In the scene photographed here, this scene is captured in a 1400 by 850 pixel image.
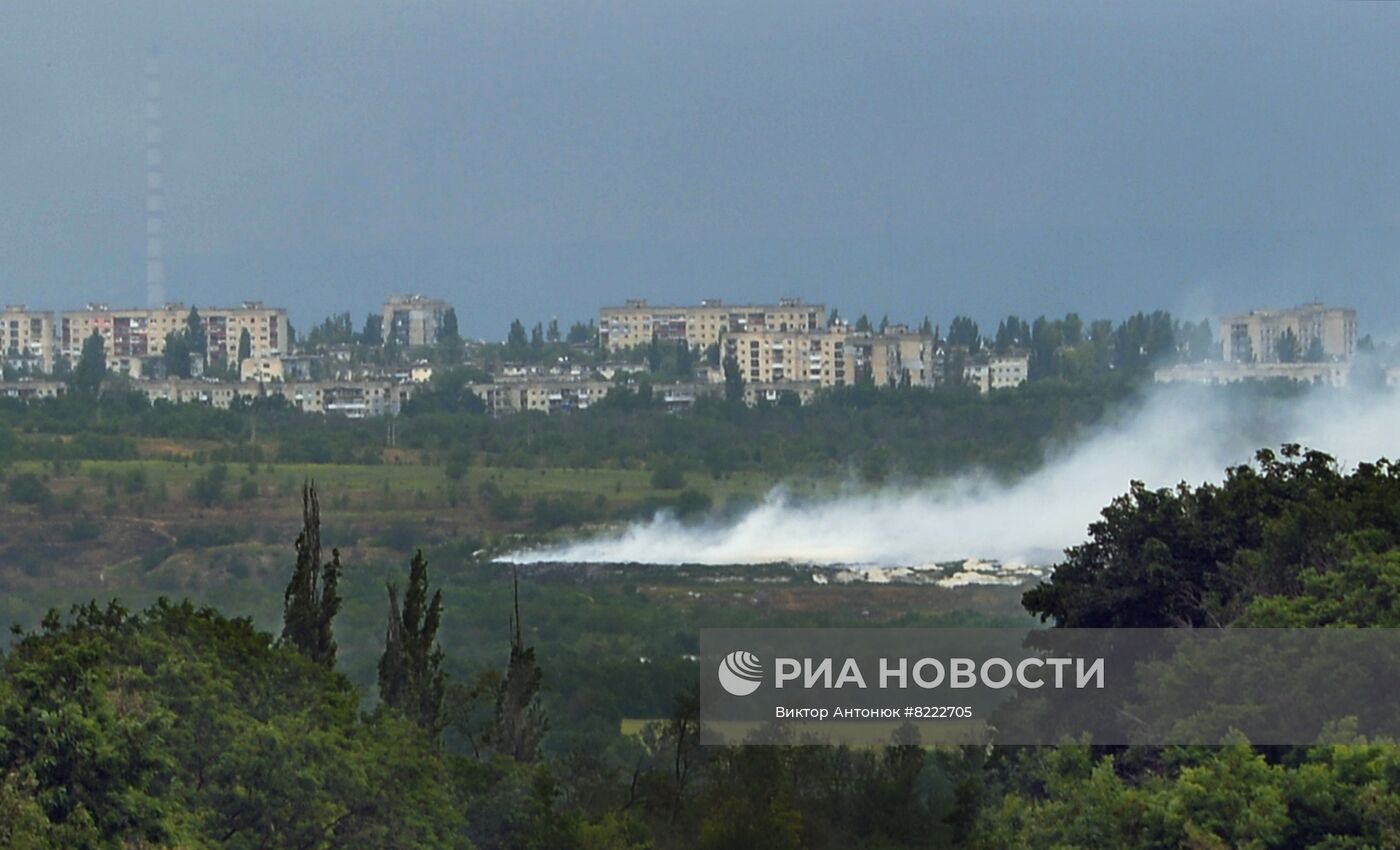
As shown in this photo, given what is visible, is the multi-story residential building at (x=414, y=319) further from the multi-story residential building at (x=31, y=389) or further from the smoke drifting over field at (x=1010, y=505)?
the smoke drifting over field at (x=1010, y=505)

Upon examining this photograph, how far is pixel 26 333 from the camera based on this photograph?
593 ft

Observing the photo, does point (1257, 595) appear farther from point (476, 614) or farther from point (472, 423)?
point (472, 423)

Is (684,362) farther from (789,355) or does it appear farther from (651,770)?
(651,770)

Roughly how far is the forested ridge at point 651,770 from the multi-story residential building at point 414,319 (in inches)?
5768

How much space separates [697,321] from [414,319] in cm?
2343

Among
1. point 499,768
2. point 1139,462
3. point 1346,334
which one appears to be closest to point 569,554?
point 1139,462

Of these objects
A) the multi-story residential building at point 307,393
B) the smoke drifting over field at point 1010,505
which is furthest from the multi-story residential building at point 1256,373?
the multi-story residential building at point 307,393

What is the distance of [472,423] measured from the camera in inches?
5025

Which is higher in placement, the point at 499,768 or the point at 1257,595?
the point at 1257,595

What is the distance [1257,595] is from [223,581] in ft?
208

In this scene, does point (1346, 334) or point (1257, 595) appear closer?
point (1257, 595)

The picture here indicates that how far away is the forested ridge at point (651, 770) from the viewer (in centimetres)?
2278

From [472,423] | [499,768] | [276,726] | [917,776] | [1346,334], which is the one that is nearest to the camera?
[276,726]

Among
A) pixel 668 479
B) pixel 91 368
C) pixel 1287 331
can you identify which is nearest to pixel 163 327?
pixel 91 368
